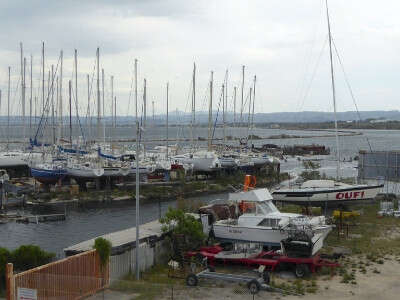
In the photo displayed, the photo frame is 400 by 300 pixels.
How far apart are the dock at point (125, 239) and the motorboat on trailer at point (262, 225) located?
2907 millimetres

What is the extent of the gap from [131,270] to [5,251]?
4541mm

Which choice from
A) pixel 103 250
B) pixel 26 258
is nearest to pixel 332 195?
pixel 103 250

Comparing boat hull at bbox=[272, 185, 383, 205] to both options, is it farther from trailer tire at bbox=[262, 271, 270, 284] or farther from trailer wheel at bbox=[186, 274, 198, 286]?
trailer wheel at bbox=[186, 274, 198, 286]

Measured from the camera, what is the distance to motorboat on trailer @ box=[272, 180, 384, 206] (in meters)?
34.1

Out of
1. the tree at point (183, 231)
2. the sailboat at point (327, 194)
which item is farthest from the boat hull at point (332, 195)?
the tree at point (183, 231)

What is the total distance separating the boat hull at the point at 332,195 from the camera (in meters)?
34.0

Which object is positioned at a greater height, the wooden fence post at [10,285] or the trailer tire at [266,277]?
the wooden fence post at [10,285]

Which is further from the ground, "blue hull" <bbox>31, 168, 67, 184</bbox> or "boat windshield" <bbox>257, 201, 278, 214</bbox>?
"boat windshield" <bbox>257, 201, 278, 214</bbox>

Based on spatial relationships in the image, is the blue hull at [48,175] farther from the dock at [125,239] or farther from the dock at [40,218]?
the dock at [125,239]

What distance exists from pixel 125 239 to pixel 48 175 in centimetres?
3422

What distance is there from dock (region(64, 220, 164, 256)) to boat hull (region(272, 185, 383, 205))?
12705 millimetres

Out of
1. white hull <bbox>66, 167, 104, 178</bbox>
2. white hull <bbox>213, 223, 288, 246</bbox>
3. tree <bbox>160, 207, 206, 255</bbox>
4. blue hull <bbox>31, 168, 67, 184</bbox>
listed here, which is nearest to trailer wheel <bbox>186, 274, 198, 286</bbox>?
tree <bbox>160, 207, 206, 255</bbox>

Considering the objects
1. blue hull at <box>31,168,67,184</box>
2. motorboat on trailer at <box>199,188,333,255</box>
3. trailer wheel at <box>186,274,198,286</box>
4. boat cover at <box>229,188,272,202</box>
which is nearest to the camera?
trailer wheel at <box>186,274,198,286</box>

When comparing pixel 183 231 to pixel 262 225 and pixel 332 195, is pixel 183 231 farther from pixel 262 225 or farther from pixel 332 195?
pixel 332 195
